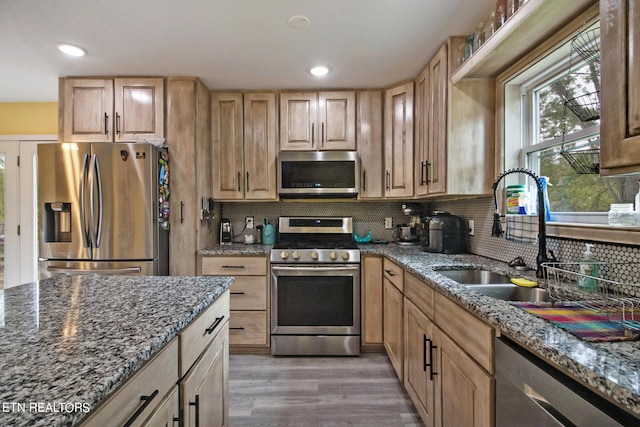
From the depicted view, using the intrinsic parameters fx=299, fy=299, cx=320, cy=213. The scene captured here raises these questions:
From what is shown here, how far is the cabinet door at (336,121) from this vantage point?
2797 mm

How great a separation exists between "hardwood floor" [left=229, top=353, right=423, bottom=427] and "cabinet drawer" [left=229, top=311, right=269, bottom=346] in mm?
141

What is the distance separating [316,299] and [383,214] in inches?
46.9

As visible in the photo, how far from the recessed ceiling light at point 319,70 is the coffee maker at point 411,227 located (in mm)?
1430

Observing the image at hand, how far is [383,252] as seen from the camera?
8.01ft

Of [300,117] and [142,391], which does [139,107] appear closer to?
[300,117]

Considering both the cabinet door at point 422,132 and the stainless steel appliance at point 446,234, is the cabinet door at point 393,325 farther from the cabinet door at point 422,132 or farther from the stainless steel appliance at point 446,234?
the cabinet door at point 422,132

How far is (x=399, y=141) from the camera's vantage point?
2.70 metres

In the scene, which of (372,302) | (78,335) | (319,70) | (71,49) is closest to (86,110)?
(71,49)

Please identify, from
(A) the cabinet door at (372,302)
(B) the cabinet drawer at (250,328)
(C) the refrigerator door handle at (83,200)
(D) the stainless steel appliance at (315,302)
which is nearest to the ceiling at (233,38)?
(C) the refrigerator door handle at (83,200)

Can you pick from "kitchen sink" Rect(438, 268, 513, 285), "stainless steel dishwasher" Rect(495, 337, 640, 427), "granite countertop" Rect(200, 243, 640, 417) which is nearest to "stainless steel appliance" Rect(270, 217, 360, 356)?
"kitchen sink" Rect(438, 268, 513, 285)

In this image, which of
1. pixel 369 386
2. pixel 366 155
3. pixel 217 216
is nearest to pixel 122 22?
pixel 217 216

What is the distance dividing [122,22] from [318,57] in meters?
1.26

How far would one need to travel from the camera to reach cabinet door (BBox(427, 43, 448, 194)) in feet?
6.72

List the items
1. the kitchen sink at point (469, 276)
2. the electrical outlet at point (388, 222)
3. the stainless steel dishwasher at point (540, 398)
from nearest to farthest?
1. the stainless steel dishwasher at point (540, 398)
2. the kitchen sink at point (469, 276)
3. the electrical outlet at point (388, 222)
